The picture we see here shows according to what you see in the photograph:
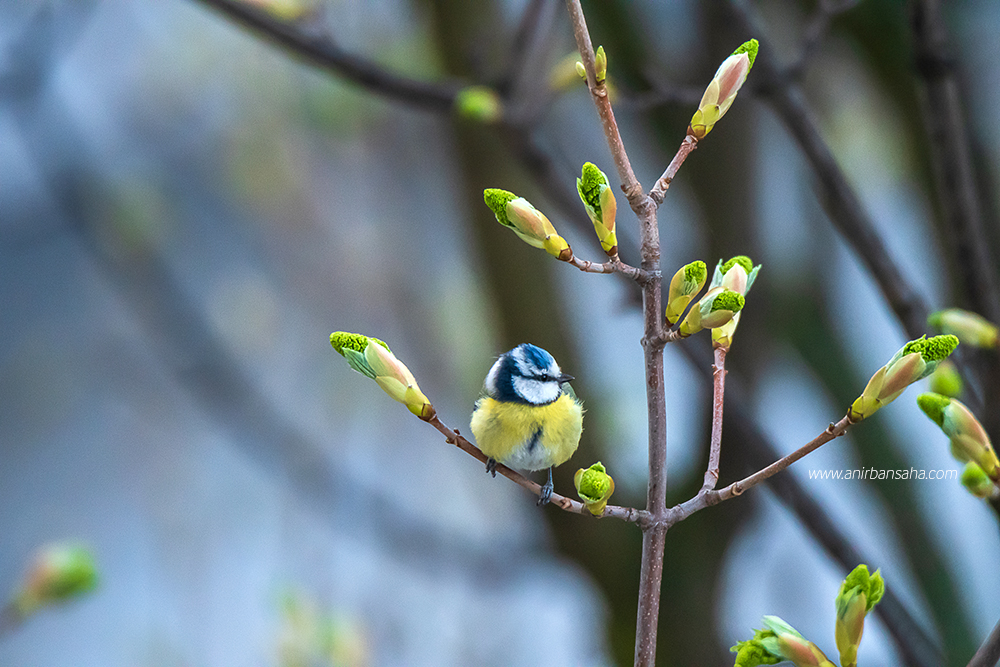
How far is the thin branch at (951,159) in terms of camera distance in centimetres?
64

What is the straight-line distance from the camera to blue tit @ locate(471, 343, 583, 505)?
576 mm

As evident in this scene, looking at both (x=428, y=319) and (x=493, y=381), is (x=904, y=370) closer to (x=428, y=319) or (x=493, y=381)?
(x=493, y=381)

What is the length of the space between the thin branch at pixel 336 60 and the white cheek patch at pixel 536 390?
0.34 m

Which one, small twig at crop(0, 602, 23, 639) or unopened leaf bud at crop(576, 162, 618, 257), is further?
small twig at crop(0, 602, 23, 639)

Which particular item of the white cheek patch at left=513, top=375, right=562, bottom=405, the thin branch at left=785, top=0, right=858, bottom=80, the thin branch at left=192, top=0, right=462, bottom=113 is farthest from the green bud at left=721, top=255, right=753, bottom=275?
the thin branch at left=192, top=0, right=462, bottom=113

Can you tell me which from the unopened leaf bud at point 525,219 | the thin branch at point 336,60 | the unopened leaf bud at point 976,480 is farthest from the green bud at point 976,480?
the thin branch at point 336,60

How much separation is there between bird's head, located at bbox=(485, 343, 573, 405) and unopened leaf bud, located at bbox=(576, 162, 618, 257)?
1.08 feet

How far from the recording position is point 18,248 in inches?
72.2

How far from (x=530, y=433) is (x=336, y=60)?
45cm

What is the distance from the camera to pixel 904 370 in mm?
314

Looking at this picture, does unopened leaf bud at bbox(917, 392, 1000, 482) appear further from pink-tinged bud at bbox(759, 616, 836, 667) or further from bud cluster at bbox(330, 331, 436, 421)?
bud cluster at bbox(330, 331, 436, 421)

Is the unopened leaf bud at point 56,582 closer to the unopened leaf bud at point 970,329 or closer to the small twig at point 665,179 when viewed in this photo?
the small twig at point 665,179

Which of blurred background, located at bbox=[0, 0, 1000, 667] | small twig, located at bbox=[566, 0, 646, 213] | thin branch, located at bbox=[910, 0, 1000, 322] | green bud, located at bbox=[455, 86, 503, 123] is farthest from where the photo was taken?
blurred background, located at bbox=[0, 0, 1000, 667]

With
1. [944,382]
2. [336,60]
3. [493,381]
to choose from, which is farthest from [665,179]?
[336,60]
